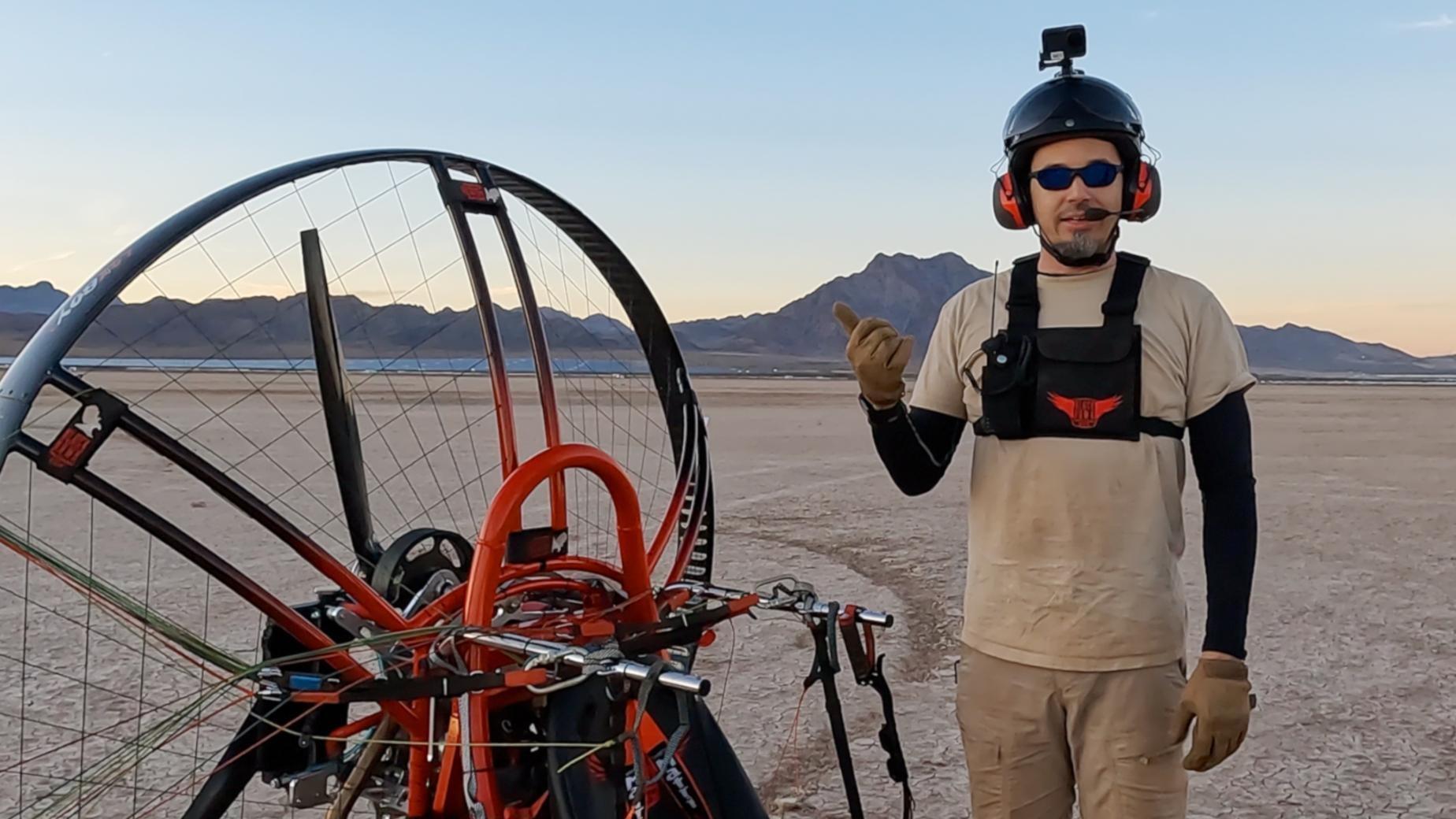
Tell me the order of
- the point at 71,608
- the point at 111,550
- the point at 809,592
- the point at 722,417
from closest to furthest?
1. the point at 809,592
2. the point at 71,608
3. the point at 111,550
4. the point at 722,417

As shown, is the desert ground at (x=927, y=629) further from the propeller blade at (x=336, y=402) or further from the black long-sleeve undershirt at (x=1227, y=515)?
the black long-sleeve undershirt at (x=1227, y=515)

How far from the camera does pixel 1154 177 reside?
2.82 meters

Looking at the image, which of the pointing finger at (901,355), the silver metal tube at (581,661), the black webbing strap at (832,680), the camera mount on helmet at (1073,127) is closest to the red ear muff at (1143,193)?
the camera mount on helmet at (1073,127)

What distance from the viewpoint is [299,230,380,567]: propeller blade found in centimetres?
358

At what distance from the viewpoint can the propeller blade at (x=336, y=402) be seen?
3.58m

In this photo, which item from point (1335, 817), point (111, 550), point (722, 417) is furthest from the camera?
point (722, 417)

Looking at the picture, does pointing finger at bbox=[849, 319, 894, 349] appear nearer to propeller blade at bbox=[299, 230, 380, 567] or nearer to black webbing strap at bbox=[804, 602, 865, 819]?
black webbing strap at bbox=[804, 602, 865, 819]

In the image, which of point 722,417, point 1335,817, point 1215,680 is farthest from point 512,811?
point 722,417

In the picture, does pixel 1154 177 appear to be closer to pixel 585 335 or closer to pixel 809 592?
pixel 809 592

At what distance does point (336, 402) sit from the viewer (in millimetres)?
3598

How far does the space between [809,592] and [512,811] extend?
0.96 meters

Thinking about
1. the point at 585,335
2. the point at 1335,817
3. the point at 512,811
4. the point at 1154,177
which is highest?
the point at 1154,177

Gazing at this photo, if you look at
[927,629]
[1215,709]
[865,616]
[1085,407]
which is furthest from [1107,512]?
[927,629]

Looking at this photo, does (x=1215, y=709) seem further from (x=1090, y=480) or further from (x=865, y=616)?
(x=865, y=616)
